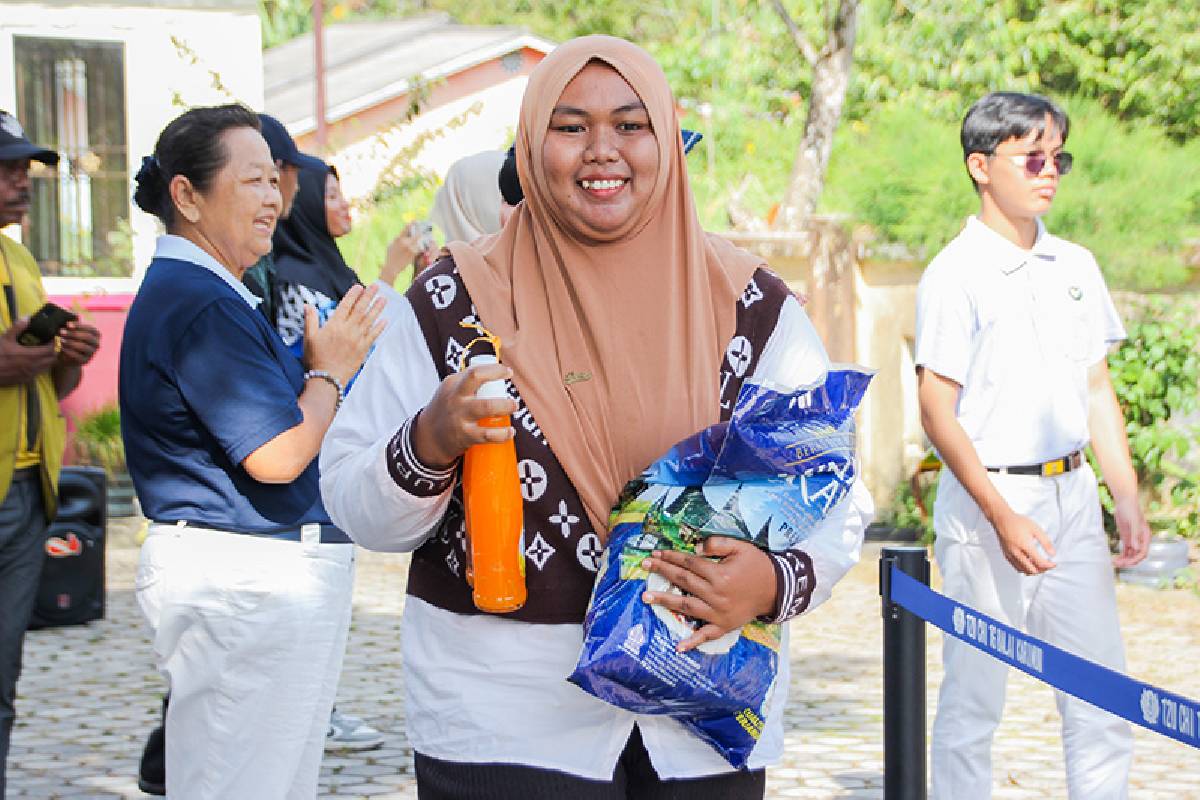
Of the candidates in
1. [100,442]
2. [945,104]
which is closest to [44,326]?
[100,442]

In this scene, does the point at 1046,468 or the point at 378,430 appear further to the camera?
the point at 1046,468

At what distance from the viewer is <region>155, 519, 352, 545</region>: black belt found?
167 inches

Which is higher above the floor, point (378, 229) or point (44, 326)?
point (378, 229)

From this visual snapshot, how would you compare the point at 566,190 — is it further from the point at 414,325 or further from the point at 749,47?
the point at 749,47

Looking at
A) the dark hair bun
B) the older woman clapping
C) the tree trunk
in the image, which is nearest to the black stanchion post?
the older woman clapping

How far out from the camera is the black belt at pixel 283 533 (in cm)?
423

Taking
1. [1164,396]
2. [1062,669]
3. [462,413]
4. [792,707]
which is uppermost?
[462,413]

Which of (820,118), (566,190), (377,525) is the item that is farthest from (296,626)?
(820,118)

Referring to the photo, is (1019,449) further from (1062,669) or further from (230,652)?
(230,652)

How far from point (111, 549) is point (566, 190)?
1071 centimetres

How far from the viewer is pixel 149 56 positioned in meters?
16.3

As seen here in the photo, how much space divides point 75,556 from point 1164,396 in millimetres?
6495

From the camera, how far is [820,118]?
56.0 feet

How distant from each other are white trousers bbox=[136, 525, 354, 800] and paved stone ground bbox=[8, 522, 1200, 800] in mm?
2198
